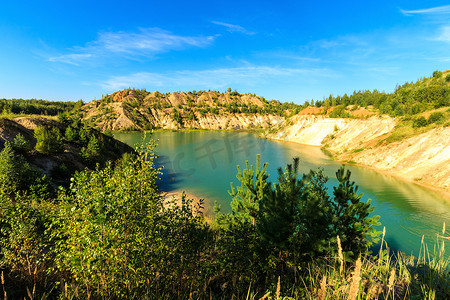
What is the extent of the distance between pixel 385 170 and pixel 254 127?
467 ft

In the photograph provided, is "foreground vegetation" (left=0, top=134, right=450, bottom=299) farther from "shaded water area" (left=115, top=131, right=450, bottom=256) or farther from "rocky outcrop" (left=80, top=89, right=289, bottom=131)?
"rocky outcrop" (left=80, top=89, right=289, bottom=131)

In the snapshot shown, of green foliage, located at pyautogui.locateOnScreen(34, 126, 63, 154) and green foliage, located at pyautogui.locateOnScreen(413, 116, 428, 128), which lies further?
green foliage, located at pyautogui.locateOnScreen(413, 116, 428, 128)

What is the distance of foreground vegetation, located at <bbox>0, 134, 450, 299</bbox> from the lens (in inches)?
181

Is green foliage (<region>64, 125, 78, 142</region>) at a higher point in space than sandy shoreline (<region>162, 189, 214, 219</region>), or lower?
higher

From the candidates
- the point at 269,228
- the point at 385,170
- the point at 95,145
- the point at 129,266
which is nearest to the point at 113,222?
the point at 129,266

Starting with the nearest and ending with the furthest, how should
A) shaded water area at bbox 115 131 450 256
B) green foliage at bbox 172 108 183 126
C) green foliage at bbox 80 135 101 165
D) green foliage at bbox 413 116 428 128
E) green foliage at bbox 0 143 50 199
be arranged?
1. green foliage at bbox 0 143 50 199
2. shaded water area at bbox 115 131 450 256
3. green foliage at bbox 80 135 101 165
4. green foliage at bbox 413 116 428 128
5. green foliage at bbox 172 108 183 126

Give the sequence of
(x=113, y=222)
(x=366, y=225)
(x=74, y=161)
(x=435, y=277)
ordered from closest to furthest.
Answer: (x=435, y=277) → (x=113, y=222) → (x=366, y=225) → (x=74, y=161)

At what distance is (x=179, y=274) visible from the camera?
639 cm

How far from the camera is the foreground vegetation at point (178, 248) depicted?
181 inches

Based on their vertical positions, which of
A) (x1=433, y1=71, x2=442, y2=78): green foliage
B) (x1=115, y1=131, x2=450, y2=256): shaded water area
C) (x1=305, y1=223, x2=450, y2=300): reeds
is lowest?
(x1=115, y1=131, x2=450, y2=256): shaded water area

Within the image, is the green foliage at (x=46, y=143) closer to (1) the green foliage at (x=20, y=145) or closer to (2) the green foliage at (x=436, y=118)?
(1) the green foliage at (x=20, y=145)

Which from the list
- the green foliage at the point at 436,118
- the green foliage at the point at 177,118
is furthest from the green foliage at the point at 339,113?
the green foliage at the point at 177,118

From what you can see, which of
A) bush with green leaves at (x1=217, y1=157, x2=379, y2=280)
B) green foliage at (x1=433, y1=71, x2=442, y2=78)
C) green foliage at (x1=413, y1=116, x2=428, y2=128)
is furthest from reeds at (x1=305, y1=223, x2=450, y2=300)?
green foliage at (x1=433, y1=71, x2=442, y2=78)

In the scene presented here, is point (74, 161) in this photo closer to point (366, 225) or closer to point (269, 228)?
point (269, 228)
